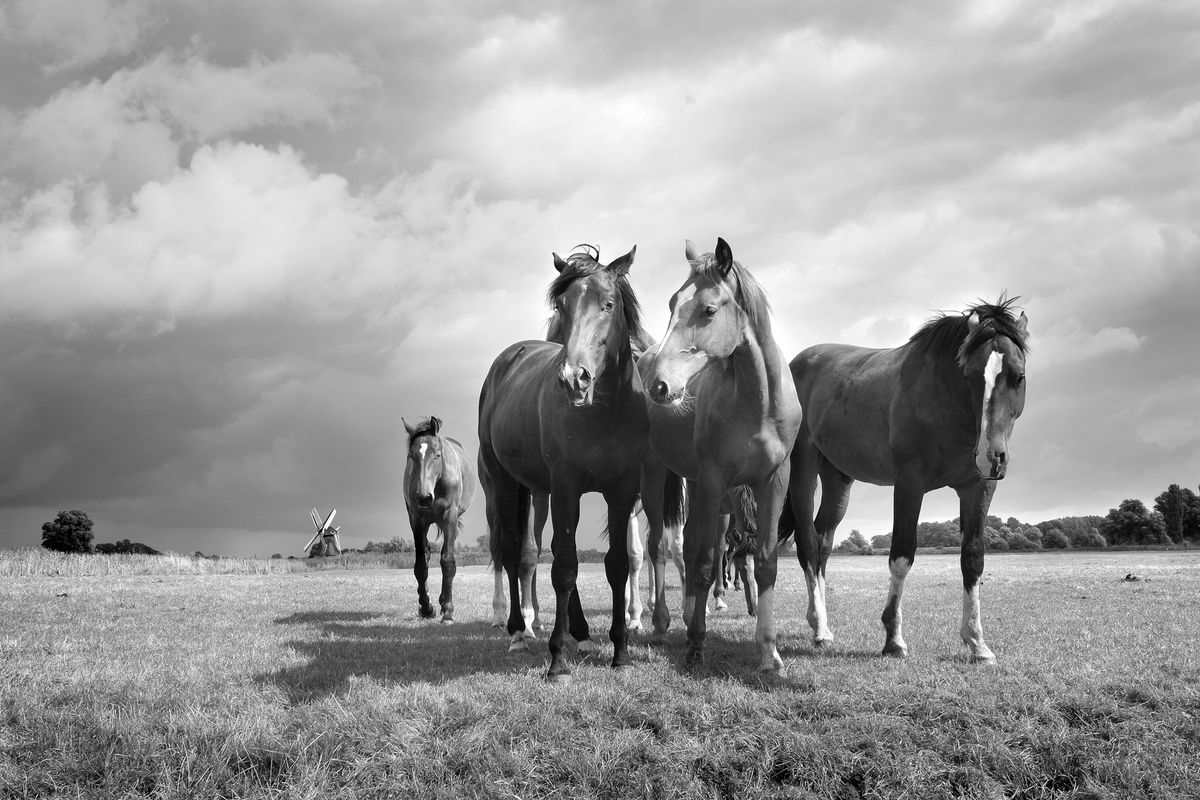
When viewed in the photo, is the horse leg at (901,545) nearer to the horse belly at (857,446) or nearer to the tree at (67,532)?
the horse belly at (857,446)

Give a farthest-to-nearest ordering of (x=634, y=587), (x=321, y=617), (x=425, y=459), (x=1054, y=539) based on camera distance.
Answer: (x=1054, y=539) < (x=425, y=459) < (x=321, y=617) < (x=634, y=587)

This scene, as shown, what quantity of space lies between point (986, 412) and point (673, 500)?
4951 millimetres

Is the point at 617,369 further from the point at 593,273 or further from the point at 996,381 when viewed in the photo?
the point at 996,381

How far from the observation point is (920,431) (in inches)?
334

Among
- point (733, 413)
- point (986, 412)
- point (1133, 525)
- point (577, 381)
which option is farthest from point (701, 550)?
point (1133, 525)

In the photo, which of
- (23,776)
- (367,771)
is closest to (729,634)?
(367,771)

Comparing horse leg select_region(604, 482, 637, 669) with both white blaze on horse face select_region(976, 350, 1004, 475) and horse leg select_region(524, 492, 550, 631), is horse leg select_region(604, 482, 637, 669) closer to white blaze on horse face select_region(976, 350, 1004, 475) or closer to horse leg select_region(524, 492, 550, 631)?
horse leg select_region(524, 492, 550, 631)

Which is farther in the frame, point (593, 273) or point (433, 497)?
point (433, 497)

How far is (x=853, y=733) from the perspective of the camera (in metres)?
5.93

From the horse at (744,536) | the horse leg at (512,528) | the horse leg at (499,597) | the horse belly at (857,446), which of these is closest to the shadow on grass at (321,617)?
the horse leg at (499,597)

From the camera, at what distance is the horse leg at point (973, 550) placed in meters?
8.13

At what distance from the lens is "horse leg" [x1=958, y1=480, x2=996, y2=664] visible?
8.13m

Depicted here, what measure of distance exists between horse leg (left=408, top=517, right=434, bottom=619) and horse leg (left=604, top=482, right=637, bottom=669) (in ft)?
21.3

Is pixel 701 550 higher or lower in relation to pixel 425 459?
lower
